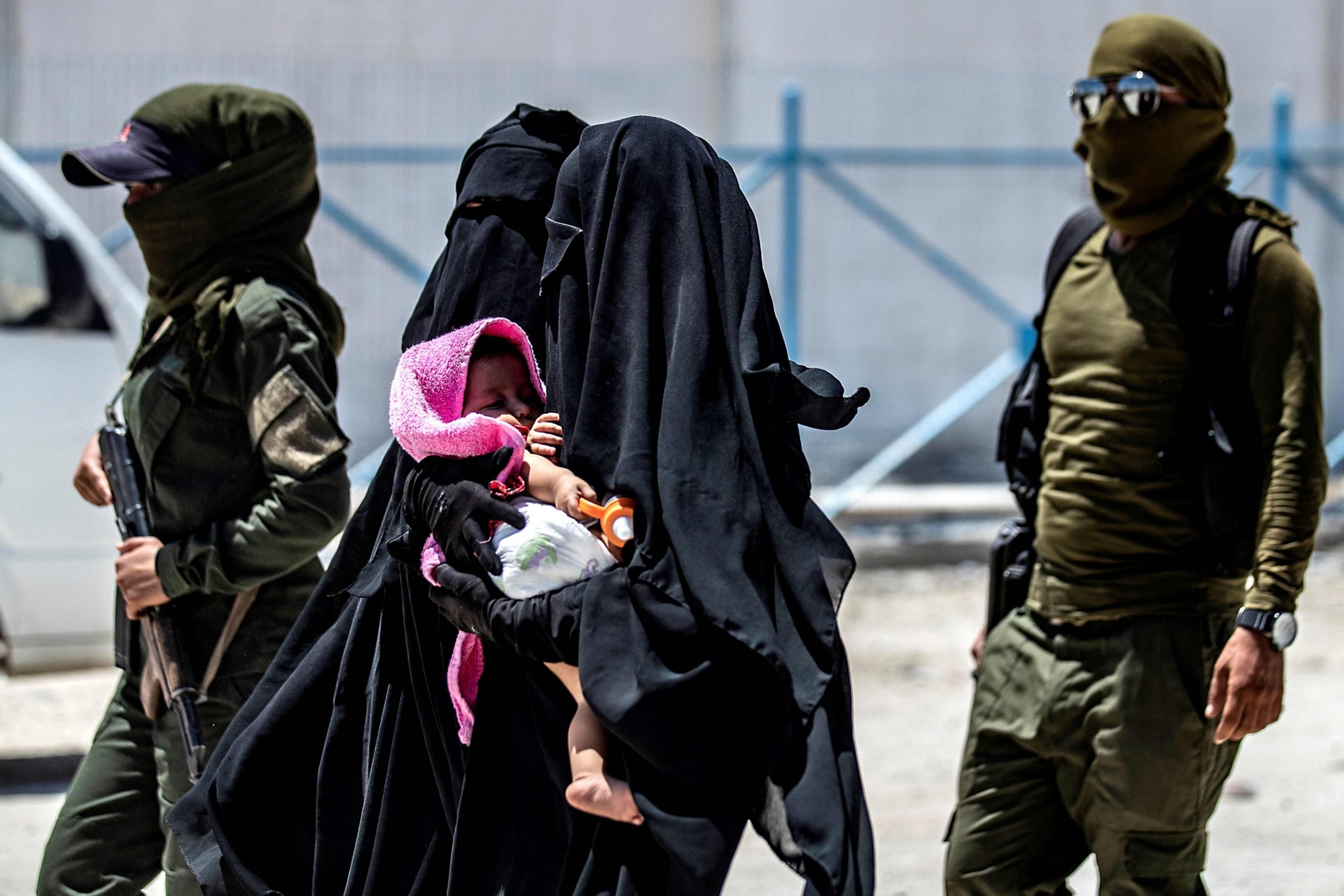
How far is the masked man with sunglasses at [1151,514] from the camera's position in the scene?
2.86m

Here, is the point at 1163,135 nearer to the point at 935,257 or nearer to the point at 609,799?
the point at 609,799

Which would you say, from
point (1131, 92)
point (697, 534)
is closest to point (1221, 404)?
point (1131, 92)

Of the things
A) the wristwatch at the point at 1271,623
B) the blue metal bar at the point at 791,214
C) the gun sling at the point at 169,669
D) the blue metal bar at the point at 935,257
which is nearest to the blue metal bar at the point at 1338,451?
the blue metal bar at the point at 935,257

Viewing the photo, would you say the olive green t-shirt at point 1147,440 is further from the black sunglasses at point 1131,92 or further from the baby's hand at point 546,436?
the baby's hand at point 546,436

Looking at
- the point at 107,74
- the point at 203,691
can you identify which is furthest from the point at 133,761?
the point at 107,74

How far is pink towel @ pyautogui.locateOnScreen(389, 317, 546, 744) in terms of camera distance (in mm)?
2074

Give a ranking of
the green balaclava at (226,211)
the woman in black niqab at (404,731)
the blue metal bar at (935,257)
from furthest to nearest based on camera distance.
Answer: the blue metal bar at (935,257)
the green balaclava at (226,211)
the woman in black niqab at (404,731)

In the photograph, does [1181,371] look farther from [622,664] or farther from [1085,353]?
[622,664]

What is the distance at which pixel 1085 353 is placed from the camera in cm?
313

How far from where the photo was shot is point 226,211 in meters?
3.05

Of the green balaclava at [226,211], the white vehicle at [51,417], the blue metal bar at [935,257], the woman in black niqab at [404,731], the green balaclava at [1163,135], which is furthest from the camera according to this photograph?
the blue metal bar at [935,257]

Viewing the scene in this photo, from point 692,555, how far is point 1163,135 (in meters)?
1.77

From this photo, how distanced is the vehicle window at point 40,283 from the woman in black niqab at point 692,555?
368cm

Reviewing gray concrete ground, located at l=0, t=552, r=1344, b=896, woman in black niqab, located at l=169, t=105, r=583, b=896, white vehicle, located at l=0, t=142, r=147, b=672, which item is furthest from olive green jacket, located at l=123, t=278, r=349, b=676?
white vehicle, located at l=0, t=142, r=147, b=672
